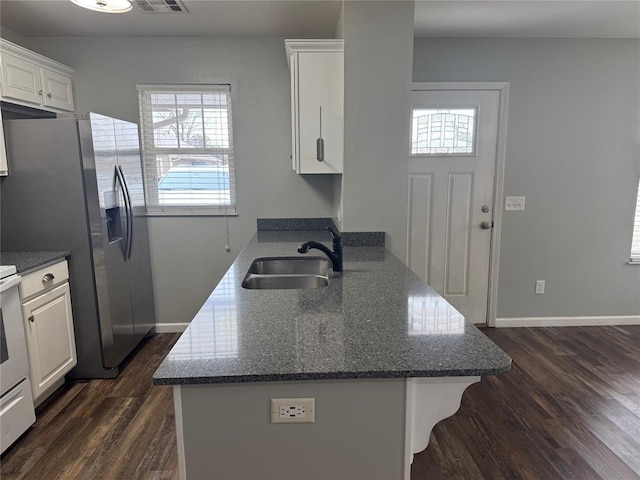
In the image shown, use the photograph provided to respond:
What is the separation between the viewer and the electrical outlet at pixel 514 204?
137 inches

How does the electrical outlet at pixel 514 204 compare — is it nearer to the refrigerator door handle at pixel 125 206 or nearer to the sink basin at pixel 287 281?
the sink basin at pixel 287 281

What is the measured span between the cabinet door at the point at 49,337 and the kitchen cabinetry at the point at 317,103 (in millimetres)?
1676

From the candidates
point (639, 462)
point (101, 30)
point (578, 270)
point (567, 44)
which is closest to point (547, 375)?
point (639, 462)

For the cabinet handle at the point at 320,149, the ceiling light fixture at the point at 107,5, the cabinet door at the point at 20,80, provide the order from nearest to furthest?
1. the ceiling light fixture at the point at 107,5
2. the cabinet door at the point at 20,80
3. the cabinet handle at the point at 320,149

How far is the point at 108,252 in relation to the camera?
2734 millimetres

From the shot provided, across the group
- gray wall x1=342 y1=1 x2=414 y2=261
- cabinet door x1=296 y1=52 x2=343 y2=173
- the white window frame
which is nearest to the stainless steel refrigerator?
cabinet door x1=296 y1=52 x2=343 y2=173

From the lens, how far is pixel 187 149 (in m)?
3.29

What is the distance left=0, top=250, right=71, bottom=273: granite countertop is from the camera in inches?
87.4

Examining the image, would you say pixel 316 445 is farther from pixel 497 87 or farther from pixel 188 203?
pixel 497 87

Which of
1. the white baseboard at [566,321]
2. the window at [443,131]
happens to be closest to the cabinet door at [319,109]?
the window at [443,131]

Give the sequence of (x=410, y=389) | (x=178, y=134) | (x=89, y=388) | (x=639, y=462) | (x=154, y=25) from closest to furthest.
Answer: (x=410, y=389) → (x=639, y=462) → (x=89, y=388) → (x=154, y=25) → (x=178, y=134)

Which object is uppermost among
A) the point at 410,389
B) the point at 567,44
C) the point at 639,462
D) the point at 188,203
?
the point at 567,44

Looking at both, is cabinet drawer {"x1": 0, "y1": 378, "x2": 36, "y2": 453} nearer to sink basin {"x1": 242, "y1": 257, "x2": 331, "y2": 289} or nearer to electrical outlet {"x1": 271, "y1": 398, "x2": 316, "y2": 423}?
sink basin {"x1": 242, "y1": 257, "x2": 331, "y2": 289}

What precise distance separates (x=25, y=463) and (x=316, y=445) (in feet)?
5.62
